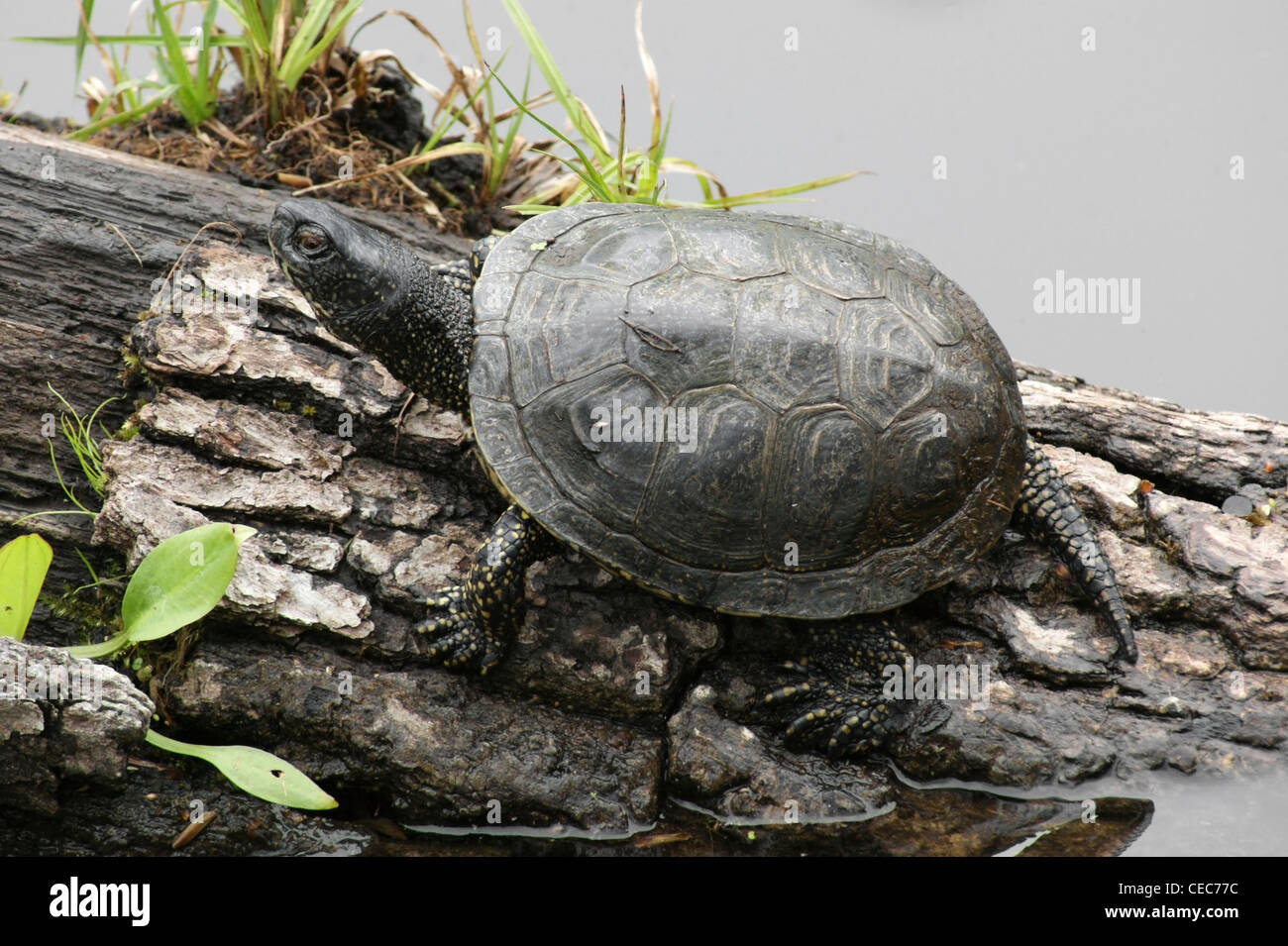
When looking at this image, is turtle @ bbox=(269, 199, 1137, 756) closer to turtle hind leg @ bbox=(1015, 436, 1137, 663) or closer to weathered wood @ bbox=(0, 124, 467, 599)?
turtle hind leg @ bbox=(1015, 436, 1137, 663)

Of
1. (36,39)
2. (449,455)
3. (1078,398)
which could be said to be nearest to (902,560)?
(1078,398)

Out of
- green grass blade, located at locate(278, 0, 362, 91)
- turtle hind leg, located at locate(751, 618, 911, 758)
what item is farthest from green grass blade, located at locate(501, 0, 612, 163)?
turtle hind leg, located at locate(751, 618, 911, 758)

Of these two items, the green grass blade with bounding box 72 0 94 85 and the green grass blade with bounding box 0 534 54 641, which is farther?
the green grass blade with bounding box 72 0 94 85

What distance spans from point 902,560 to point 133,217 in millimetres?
3689

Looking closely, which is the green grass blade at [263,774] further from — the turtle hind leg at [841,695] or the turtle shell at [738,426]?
the turtle hind leg at [841,695]

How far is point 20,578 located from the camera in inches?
125

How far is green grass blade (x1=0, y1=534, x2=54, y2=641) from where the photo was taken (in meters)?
3.14

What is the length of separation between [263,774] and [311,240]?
1916 mm

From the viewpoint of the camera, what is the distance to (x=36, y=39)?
482cm

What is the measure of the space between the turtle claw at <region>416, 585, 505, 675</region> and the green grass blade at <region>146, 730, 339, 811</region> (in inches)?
24.0

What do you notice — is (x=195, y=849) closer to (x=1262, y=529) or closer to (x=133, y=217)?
(x=133, y=217)

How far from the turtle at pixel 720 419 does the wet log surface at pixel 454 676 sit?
22 centimetres

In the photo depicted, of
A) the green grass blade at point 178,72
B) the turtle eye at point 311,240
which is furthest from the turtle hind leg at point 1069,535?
the green grass blade at point 178,72

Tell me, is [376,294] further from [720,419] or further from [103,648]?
[103,648]
